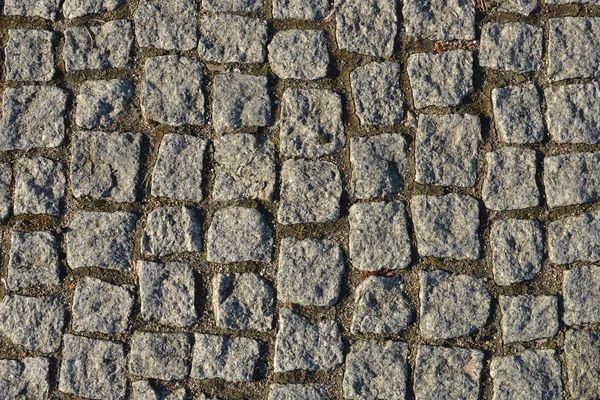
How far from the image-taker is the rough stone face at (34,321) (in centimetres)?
369

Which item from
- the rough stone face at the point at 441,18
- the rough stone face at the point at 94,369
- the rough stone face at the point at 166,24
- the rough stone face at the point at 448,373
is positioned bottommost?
the rough stone face at the point at 94,369

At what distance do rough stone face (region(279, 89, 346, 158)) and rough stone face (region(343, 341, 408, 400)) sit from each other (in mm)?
1165

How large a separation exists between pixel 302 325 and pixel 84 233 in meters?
1.40

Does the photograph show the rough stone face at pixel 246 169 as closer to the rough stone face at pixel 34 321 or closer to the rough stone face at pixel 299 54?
the rough stone face at pixel 299 54

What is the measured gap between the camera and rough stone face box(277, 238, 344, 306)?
11.8 feet

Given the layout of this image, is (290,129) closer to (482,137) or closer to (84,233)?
(482,137)

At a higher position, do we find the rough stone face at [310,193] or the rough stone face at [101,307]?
the rough stone face at [310,193]

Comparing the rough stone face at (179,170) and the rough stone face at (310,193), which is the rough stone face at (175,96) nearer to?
the rough stone face at (179,170)

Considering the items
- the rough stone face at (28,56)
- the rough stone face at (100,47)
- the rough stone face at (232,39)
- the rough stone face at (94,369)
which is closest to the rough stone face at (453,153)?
the rough stone face at (232,39)

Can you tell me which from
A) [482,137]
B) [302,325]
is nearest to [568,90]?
[482,137]

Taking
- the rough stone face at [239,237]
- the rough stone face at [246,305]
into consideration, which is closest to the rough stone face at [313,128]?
the rough stone face at [239,237]

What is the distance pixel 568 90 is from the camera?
3623 mm

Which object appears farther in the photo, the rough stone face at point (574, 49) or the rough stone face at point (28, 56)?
the rough stone face at point (28, 56)

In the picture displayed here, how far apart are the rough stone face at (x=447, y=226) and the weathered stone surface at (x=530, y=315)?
0.34m
